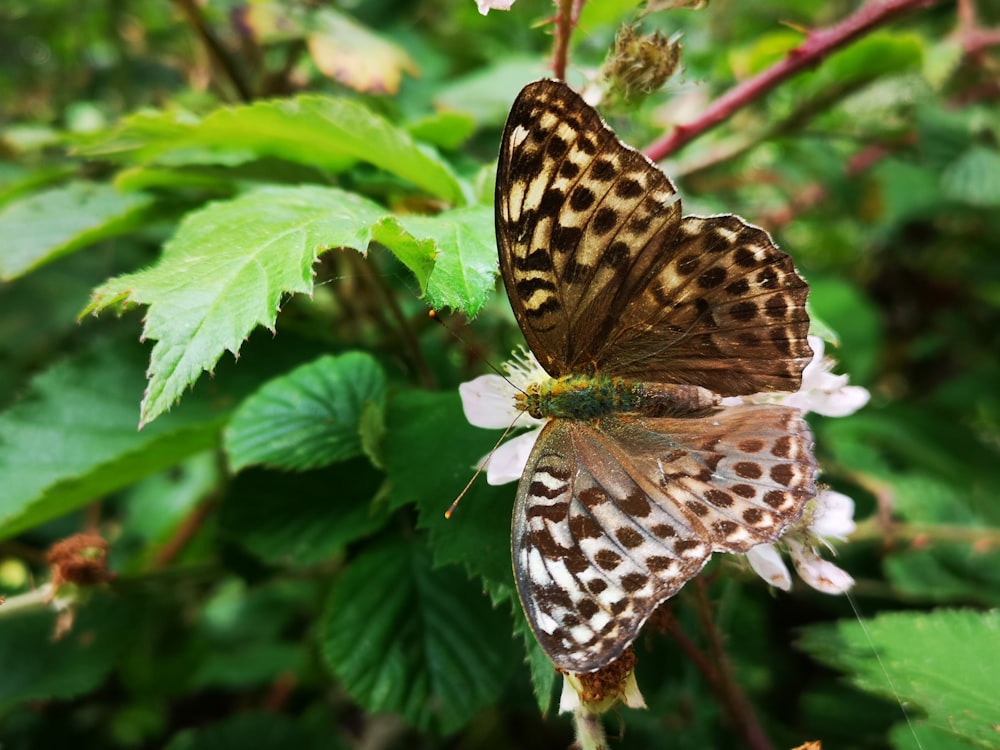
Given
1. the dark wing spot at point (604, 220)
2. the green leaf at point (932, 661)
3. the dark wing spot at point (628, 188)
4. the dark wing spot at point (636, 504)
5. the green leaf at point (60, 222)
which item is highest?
the green leaf at point (60, 222)

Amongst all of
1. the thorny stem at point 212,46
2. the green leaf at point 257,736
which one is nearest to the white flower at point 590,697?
the green leaf at point 257,736

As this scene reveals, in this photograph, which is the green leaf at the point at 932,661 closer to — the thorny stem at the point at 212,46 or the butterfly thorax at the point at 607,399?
the butterfly thorax at the point at 607,399

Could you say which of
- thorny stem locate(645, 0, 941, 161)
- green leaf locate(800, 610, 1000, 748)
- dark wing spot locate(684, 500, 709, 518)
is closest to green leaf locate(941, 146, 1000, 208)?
thorny stem locate(645, 0, 941, 161)

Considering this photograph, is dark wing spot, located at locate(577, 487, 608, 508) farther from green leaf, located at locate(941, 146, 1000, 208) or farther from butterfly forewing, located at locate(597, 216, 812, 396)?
green leaf, located at locate(941, 146, 1000, 208)

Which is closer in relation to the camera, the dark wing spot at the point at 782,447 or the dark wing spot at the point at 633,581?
the dark wing spot at the point at 633,581

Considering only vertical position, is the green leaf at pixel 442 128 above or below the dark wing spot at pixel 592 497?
above

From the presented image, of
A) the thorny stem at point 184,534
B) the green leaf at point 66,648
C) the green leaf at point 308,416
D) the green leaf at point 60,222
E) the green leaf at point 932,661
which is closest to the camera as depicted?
the green leaf at point 932,661

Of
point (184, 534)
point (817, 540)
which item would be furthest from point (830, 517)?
point (184, 534)
